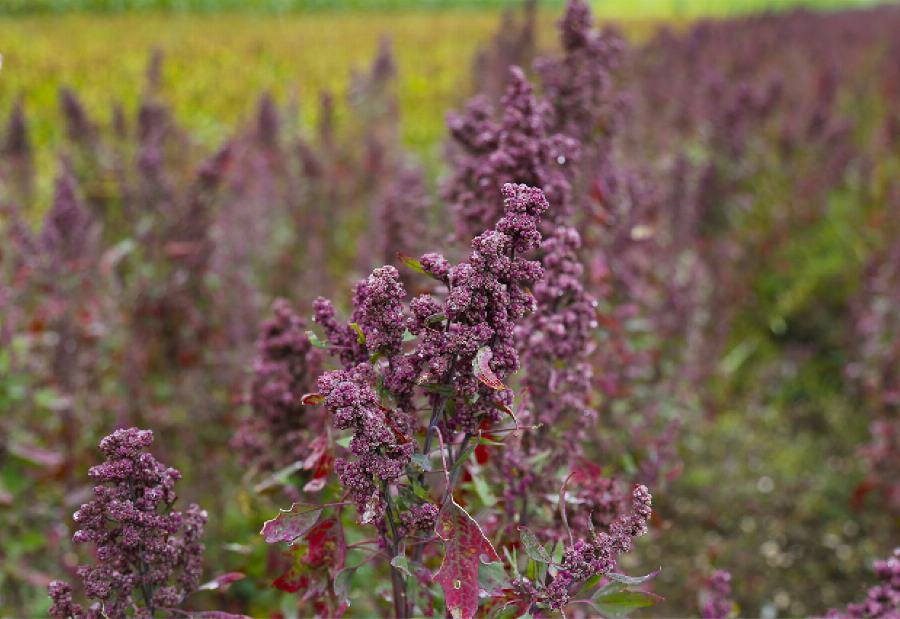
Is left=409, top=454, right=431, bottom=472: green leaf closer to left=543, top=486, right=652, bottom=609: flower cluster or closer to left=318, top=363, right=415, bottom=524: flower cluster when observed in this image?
left=318, top=363, right=415, bottom=524: flower cluster

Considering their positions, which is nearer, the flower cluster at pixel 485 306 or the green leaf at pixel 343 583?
the flower cluster at pixel 485 306

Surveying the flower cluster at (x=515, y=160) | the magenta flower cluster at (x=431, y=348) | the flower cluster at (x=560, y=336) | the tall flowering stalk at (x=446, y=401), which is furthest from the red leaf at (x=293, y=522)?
the flower cluster at (x=515, y=160)

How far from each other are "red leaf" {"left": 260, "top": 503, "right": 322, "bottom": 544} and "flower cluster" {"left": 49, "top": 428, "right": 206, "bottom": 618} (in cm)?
17

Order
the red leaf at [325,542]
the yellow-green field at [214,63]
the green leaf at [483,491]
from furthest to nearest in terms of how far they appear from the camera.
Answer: the yellow-green field at [214,63] < the green leaf at [483,491] < the red leaf at [325,542]

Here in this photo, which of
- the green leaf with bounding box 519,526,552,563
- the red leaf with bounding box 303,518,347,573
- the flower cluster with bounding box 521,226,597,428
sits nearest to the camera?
the green leaf with bounding box 519,526,552,563

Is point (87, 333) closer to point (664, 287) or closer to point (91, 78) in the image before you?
point (664, 287)

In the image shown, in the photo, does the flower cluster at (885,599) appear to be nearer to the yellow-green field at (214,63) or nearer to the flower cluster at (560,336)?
the flower cluster at (560,336)

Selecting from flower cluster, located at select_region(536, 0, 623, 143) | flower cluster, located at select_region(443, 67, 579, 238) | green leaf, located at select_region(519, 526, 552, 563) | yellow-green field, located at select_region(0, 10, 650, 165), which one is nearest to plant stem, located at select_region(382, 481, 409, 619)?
green leaf, located at select_region(519, 526, 552, 563)

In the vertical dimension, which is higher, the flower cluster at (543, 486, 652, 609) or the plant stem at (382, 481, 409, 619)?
the flower cluster at (543, 486, 652, 609)

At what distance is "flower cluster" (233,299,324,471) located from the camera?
79.2 inches

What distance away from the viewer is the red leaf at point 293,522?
1386mm

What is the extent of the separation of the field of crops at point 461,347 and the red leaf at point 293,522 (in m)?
0.01

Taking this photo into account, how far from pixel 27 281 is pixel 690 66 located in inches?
282

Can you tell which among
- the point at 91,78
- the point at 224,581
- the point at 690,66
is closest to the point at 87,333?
the point at 224,581
